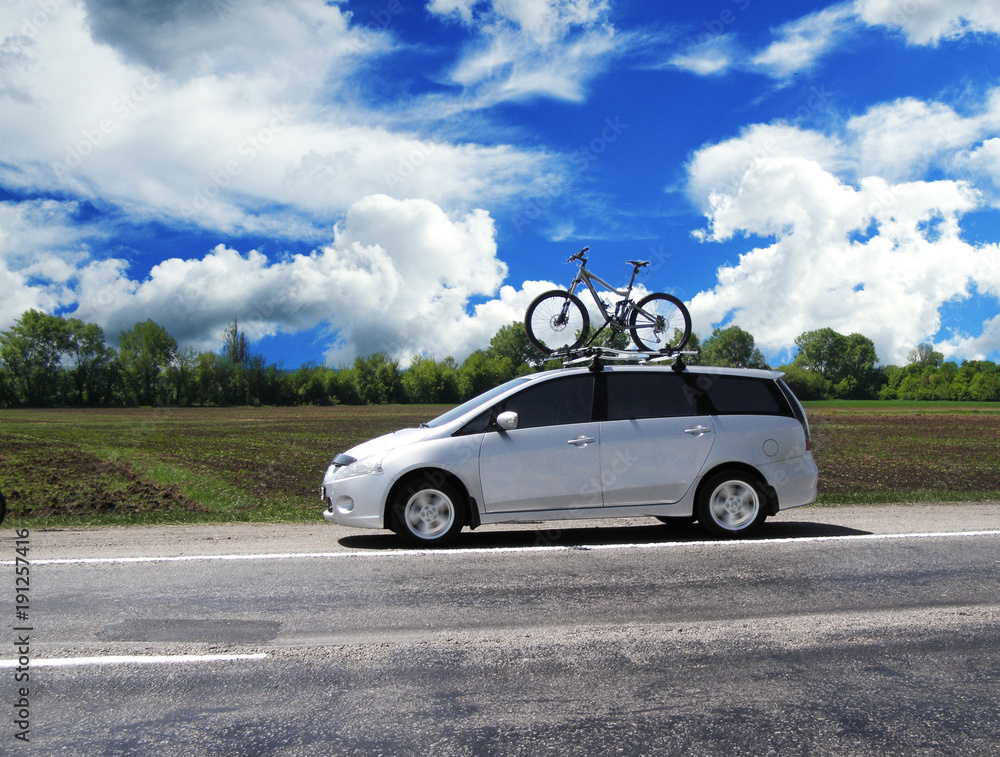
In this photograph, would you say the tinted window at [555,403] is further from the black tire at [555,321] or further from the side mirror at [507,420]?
the black tire at [555,321]

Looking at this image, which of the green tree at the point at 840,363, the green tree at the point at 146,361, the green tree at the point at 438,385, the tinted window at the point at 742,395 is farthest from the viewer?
the green tree at the point at 840,363

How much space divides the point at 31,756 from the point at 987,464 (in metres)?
23.6

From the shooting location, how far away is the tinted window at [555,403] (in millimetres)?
7430

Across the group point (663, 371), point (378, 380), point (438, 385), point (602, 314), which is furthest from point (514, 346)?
point (378, 380)

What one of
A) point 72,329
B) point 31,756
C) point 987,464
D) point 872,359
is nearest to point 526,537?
point 31,756

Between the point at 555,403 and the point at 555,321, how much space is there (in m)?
2.35

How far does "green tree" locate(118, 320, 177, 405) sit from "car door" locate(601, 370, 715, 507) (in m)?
92.2

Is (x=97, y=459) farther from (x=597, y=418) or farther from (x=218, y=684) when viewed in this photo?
(x=218, y=684)

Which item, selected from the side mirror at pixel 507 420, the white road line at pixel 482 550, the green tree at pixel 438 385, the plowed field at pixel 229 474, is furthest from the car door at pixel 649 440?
the green tree at pixel 438 385

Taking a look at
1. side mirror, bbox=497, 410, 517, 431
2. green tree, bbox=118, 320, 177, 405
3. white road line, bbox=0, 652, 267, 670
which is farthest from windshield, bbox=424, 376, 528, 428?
green tree, bbox=118, 320, 177, 405

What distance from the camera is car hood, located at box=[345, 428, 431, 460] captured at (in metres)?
7.21

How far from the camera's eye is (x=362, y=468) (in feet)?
23.5

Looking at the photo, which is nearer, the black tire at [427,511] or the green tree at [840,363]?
the black tire at [427,511]

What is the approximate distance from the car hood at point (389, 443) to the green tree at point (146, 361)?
299 ft
